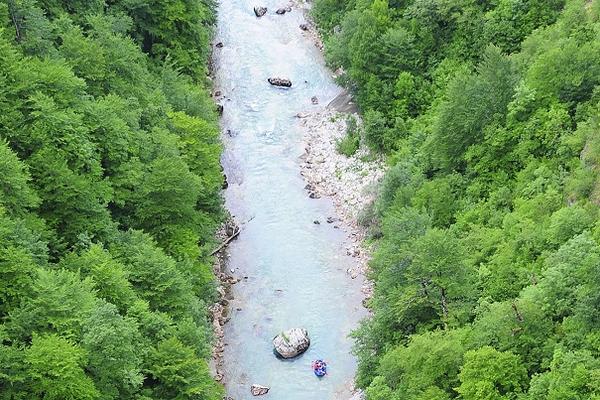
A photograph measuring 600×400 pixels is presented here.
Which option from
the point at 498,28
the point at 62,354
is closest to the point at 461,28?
the point at 498,28

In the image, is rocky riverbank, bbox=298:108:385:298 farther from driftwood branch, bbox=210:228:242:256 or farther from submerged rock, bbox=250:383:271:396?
submerged rock, bbox=250:383:271:396

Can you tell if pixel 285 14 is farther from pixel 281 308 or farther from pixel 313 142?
pixel 281 308

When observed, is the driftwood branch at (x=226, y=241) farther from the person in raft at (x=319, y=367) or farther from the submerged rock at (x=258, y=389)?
the person in raft at (x=319, y=367)

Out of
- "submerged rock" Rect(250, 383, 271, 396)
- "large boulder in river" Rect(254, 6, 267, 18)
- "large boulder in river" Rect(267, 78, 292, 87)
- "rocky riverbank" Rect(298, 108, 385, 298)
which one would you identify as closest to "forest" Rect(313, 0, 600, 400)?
Answer: "rocky riverbank" Rect(298, 108, 385, 298)

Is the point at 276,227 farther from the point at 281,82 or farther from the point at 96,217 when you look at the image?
the point at 96,217

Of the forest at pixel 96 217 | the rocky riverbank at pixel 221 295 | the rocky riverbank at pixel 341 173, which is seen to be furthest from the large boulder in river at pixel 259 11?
the rocky riverbank at pixel 221 295

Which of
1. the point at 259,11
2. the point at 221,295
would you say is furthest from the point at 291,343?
the point at 259,11
